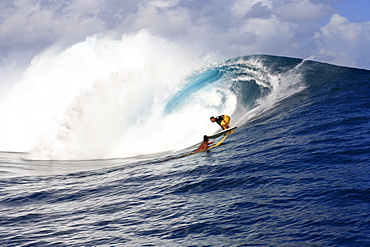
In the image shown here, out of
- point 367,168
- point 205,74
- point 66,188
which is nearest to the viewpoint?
point 367,168

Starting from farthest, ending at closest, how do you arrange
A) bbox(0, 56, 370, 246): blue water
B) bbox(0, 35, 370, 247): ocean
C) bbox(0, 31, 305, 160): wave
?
bbox(0, 31, 305, 160): wave < bbox(0, 35, 370, 247): ocean < bbox(0, 56, 370, 246): blue water

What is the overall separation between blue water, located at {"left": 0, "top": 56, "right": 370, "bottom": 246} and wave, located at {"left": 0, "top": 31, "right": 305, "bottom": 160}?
234cm

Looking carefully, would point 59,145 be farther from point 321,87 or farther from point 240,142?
point 321,87

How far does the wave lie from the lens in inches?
793

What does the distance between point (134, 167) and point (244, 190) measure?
21.4 feet

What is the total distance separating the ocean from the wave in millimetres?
84

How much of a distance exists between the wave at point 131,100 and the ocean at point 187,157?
0.28ft

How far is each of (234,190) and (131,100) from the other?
14.6 m

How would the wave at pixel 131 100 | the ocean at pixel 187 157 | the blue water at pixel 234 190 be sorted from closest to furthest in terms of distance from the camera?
the blue water at pixel 234 190 → the ocean at pixel 187 157 → the wave at pixel 131 100

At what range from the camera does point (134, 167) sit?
14773mm

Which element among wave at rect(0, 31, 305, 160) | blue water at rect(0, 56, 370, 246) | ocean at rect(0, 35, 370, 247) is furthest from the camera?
wave at rect(0, 31, 305, 160)

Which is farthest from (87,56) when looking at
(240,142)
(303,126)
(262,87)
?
(303,126)

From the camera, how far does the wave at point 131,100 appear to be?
66.1ft

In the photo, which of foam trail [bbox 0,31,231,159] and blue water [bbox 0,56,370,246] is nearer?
blue water [bbox 0,56,370,246]
